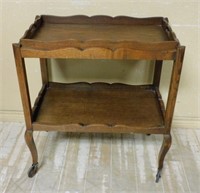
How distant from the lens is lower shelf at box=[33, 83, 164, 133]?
1202 mm

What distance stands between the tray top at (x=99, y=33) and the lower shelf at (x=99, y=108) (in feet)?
1.07

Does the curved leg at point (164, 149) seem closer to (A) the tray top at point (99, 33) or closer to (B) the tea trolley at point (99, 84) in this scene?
(B) the tea trolley at point (99, 84)

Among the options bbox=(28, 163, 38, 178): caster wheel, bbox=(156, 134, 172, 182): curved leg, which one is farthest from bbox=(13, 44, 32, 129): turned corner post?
bbox=(156, 134, 172, 182): curved leg

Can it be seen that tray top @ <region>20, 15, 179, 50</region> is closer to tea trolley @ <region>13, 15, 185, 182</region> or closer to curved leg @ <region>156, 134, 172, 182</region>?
tea trolley @ <region>13, 15, 185, 182</region>

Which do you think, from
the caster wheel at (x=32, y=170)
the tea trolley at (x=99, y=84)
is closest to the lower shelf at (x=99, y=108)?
the tea trolley at (x=99, y=84)

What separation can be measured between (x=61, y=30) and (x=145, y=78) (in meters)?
0.59

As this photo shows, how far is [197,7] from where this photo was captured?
4.42ft

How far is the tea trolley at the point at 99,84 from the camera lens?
3.25 feet

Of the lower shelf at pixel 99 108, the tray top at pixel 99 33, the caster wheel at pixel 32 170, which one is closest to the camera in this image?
the tray top at pixel 99 33

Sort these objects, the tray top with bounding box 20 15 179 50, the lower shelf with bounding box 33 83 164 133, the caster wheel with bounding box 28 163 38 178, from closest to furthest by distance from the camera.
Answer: the tray top with bounding box 20 15 179 50 → the lower shelf with bounding box 33 83 164 133 → the caster wheel with bounding box 28 163 38 178

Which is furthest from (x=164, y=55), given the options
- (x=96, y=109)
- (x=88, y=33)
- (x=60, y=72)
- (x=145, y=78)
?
(x=60, y=72)

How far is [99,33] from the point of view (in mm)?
1160

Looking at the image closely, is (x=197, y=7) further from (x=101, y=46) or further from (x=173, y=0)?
(x=101, y=46)

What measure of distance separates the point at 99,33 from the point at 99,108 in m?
0.36
